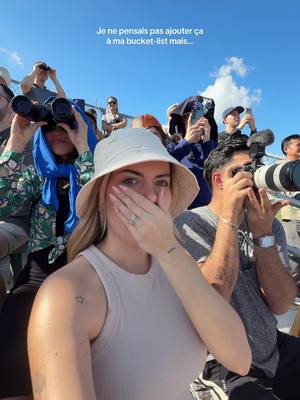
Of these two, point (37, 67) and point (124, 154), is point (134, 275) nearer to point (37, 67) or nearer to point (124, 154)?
point (124, 154)

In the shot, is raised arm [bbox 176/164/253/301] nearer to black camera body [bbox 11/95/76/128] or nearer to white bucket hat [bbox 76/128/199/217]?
white bucket hat [bbox 76/128/199/217]

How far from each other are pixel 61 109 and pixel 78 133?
18cm

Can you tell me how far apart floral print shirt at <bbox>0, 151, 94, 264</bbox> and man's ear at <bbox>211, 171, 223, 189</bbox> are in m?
0.75

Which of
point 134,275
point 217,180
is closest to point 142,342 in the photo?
point 134,275

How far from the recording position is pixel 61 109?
1988 mm

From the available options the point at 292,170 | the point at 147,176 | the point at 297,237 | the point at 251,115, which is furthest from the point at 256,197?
the point at 251,115

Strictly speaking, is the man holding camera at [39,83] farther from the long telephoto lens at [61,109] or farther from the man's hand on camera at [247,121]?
the man's hand on camera at [247,121]

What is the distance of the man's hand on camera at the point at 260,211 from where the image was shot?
1.66 metres

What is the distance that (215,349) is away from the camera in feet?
3.68

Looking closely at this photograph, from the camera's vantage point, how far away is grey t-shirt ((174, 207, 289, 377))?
1.69m

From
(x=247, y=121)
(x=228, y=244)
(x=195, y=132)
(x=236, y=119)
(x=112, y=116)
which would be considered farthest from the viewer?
(x=112, y=116)

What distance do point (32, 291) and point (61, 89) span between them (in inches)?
121

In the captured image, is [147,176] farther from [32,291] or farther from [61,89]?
[61,89]

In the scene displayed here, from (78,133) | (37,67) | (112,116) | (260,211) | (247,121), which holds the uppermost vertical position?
(37,67)
